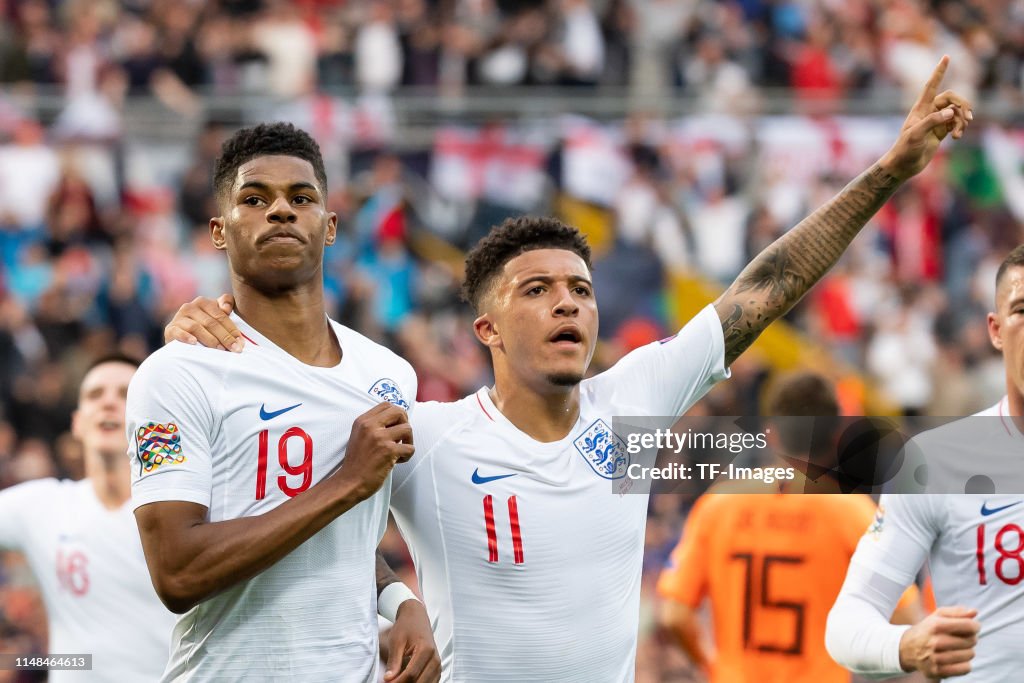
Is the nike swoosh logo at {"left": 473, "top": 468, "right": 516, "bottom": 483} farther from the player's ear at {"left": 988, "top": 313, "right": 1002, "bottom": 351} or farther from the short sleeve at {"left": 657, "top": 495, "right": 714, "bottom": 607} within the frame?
the short sleeve at {"left": 657, "top": 495, "right": 714, "bottom": 607}

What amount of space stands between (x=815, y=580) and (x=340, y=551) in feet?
9.25

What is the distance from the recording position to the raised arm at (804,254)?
4.89m

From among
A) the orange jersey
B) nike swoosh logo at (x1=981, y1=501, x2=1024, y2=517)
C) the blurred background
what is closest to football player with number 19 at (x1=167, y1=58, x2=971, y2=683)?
nike swoosh logo at (x1=981, y1=501, x2=1024, y2=517)

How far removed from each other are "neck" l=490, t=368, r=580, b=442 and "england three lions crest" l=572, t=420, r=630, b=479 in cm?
7

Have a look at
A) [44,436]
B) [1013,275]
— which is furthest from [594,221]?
[1013,275]

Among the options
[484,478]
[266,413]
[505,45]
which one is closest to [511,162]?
[505,45]

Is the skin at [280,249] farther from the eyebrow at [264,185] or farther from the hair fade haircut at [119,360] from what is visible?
the hair fade haircut at [119,360]

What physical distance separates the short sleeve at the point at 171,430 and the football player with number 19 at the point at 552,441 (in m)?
0.17

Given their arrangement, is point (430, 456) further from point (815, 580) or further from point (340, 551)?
point (815, 580)

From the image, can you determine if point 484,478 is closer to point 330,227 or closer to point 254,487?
point 254,487

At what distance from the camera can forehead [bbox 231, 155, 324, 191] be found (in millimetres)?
4438

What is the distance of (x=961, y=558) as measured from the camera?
15.6 feet

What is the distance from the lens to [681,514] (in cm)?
1102

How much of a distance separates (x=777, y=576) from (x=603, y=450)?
1.99 metres
